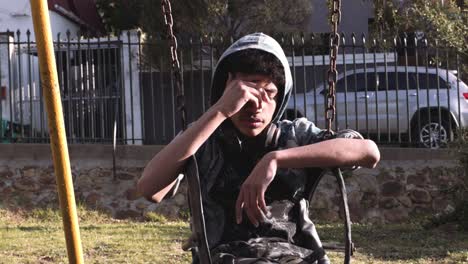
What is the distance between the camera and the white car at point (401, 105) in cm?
1011

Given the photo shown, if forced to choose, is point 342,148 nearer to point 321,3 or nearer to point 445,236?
point 445,236

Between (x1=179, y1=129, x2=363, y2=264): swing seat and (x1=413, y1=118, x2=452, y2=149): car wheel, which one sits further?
(x1=413, y1=118, x2=452, y2=149): car wheel

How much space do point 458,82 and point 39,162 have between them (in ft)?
17.1

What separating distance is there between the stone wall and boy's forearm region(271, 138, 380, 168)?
613cm

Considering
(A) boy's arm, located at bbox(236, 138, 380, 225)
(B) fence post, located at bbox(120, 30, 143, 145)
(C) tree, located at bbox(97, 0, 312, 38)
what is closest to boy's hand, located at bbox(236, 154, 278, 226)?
(A) boy's arm, located at bbox(236, 138, 380, 225)

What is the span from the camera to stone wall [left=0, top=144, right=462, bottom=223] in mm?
9031

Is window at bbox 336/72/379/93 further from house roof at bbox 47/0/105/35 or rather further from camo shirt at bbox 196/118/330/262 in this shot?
house roof at bbox 47/0/105/35

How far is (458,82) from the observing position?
10.2m

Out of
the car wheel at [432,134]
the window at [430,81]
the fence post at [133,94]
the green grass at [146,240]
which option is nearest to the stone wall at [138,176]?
the green grass at [146,240]

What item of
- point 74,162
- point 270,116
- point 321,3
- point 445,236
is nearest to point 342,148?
point 270,116

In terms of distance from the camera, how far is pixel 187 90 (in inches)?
420

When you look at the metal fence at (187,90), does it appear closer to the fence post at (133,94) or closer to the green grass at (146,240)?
the fence post at (133,94)

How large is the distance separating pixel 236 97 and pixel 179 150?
10.4 inches

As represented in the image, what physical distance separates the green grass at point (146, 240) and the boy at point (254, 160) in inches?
121
